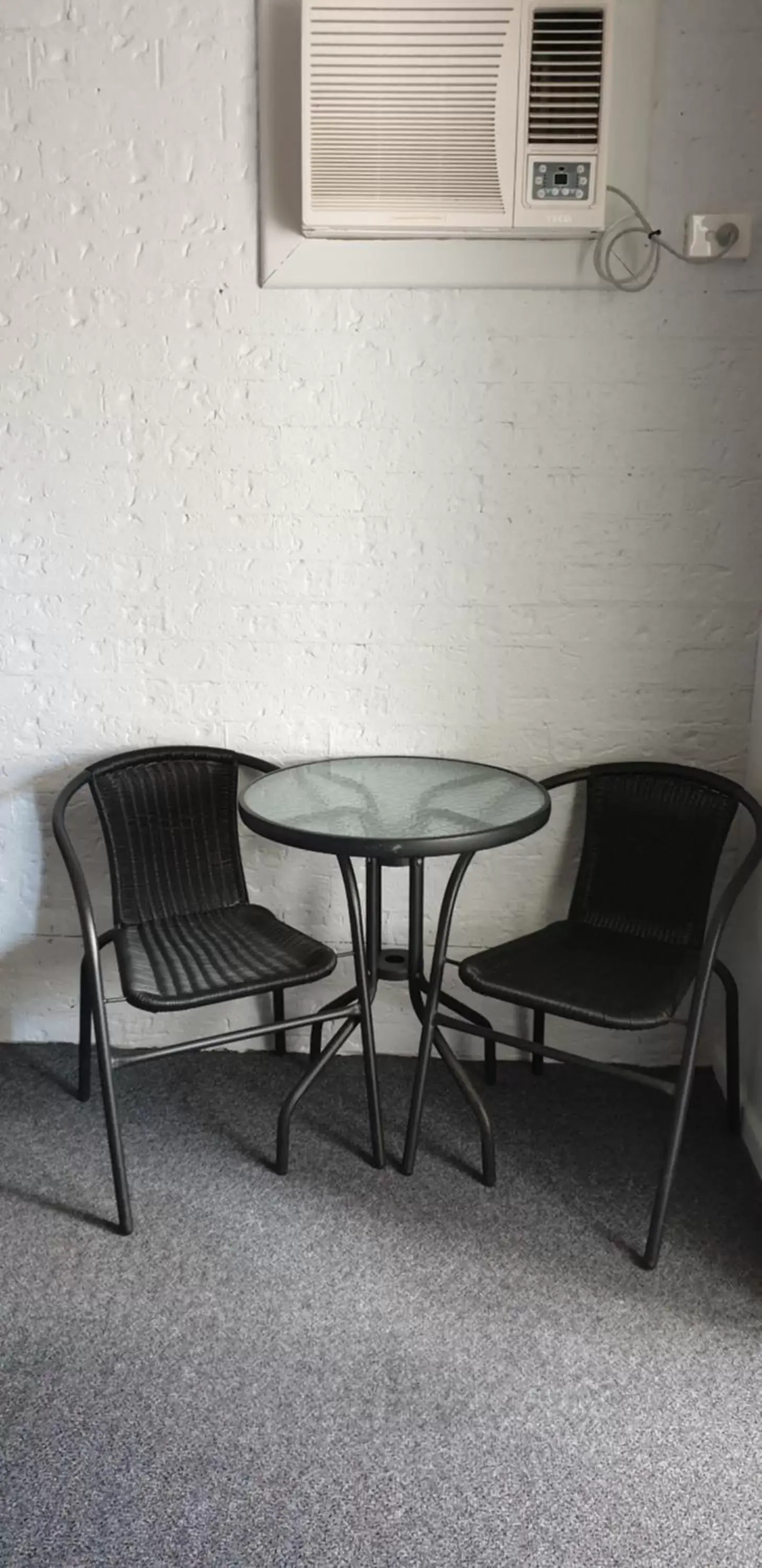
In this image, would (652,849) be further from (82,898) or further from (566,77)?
(566,77)

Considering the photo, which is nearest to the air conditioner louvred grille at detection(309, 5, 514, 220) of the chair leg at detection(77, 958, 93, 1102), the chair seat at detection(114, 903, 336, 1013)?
the chair seat at detection(114, 903, 336, 1013)

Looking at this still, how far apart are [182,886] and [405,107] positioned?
1701 millimetres

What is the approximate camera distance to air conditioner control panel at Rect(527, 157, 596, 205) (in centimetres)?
233

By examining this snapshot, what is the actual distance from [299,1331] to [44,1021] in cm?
125

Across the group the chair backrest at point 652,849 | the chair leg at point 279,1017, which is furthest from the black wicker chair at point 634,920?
the chair leg at point 279,1017

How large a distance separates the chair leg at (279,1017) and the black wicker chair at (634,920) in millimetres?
502

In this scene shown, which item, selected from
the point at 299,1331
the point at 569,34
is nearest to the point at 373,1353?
the point at 299,1331

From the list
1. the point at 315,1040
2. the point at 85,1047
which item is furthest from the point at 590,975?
the point at 85,1047

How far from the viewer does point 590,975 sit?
2.34 m

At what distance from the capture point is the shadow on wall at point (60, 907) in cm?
280

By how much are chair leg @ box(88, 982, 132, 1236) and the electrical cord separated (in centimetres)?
180

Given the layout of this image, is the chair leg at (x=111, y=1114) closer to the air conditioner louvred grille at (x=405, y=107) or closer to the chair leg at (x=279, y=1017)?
the chair leg at (x=279, y=1017)

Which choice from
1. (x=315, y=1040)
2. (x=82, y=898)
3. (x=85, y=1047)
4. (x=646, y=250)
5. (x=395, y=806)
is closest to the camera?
(x=82, y=898)

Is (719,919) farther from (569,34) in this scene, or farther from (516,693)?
(569,34)
